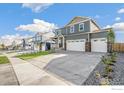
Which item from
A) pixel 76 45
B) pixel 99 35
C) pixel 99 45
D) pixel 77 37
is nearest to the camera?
pixel 99 45

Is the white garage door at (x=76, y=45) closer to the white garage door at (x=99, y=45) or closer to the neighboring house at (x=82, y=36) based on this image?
the neighboring house at (x=82, y=36)

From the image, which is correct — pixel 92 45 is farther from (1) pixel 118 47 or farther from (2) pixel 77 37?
(1) pixel 118 47

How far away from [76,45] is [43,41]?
1408cm

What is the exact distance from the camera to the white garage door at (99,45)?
21.5m

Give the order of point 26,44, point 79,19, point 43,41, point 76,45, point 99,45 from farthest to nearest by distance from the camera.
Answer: point 26,44, point 43,41, point 79,19, point 76,45, point 99,45

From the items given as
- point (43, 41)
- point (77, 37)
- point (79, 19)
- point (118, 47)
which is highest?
point (79, 19)

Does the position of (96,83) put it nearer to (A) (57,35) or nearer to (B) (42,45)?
(A) (57,35)

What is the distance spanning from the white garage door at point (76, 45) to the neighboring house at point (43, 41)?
22.4 feet

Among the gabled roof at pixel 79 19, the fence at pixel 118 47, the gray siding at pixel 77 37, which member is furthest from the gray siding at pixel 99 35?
the gabled roof at pixel 79 19

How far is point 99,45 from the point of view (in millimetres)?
22531

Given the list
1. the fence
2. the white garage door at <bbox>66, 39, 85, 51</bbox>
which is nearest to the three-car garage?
the white garage door at <bbox>66, 39, 85, 51</bbox>

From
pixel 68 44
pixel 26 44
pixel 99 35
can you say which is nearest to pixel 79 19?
pixel 68 44
